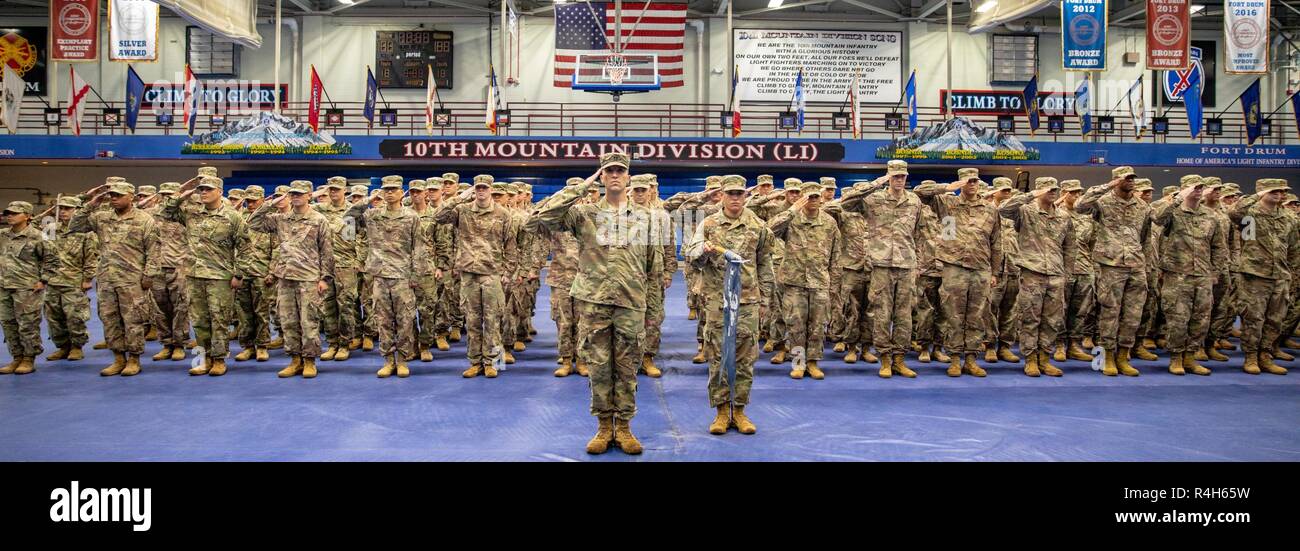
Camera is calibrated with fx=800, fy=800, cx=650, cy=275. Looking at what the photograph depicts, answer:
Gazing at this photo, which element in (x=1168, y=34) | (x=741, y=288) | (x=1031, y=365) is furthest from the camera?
(x=1168, y=34)

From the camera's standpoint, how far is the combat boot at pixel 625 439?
4871 millimetres

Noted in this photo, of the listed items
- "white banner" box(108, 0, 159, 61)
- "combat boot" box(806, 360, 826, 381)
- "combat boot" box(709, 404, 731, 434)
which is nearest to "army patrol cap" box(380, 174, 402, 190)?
"combat boot" box(709, 404, 731, 434)

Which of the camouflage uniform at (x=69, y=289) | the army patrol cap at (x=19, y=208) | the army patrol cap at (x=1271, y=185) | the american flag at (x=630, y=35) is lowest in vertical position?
the camouflage uniform at (x=69, y=289)

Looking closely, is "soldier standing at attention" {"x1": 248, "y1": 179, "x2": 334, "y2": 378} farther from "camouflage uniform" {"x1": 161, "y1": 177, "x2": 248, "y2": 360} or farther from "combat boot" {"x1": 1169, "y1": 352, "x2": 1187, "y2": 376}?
"combat boot" {"x1": 1169, "y1": 352, "x2": 1187, "y2": 376}

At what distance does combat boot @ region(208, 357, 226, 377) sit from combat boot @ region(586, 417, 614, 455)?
4.33 m

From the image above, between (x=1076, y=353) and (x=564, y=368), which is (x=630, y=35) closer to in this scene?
(x=564, y=368)

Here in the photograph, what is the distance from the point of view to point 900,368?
751 centimetres

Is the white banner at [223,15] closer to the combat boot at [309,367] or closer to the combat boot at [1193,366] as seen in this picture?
the combat boot at [309,367]

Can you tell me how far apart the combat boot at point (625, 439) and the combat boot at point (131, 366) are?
519cm

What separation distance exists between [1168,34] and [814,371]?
11.4 m

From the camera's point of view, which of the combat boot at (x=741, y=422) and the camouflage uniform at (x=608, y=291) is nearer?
the camouflage uniform at (x=608, y=291)

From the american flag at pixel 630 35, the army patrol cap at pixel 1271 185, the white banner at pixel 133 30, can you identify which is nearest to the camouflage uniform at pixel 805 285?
the army patrol cap at pixel 1271 185

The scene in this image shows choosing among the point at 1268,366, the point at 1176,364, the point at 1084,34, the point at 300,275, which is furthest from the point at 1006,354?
the point at 1084,34

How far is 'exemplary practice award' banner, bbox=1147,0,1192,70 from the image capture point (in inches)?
555
